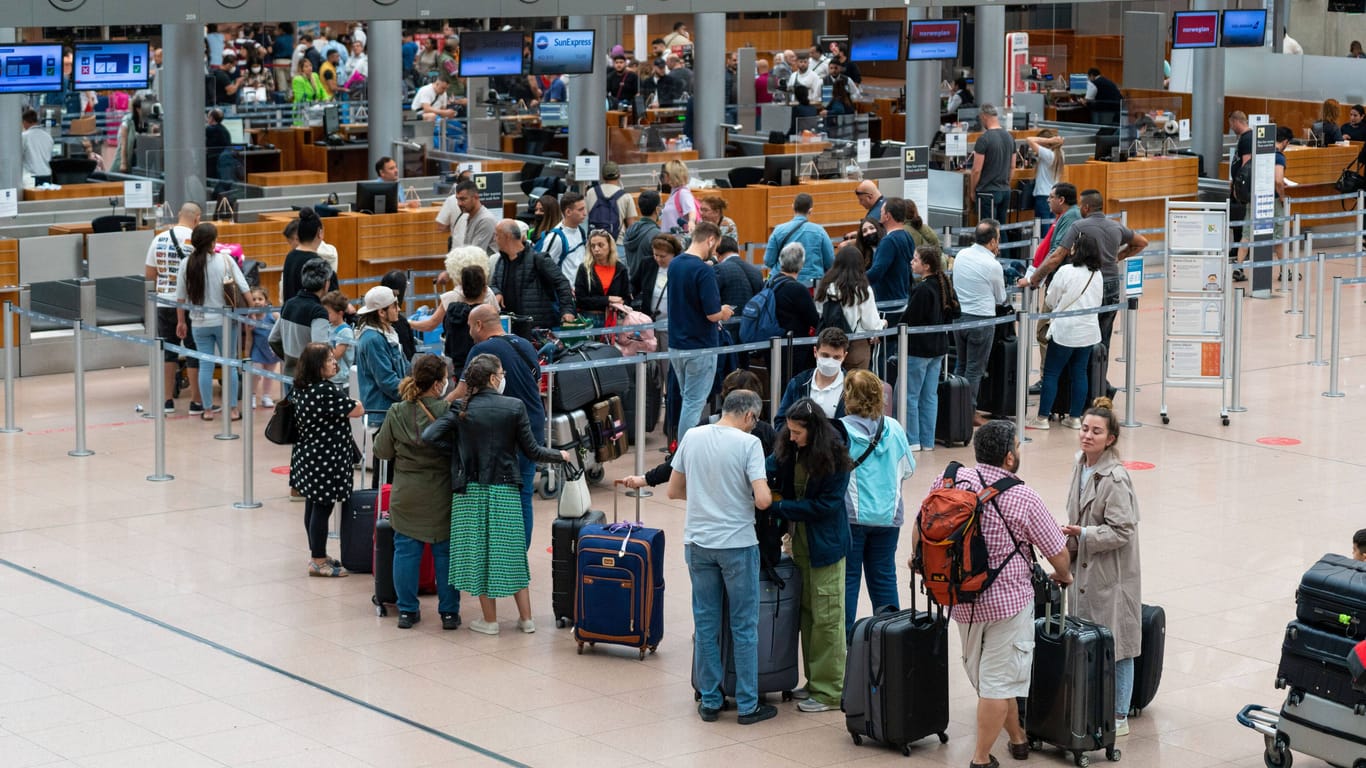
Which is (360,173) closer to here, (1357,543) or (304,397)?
(304,397)

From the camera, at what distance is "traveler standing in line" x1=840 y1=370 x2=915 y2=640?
24.8 feet

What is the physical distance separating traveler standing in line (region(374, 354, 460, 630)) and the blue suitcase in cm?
72

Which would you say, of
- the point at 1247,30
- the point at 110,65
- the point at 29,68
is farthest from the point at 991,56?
the point at 29,68

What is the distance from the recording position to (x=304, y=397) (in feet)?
30.5

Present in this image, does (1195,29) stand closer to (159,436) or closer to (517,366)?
(159,436)

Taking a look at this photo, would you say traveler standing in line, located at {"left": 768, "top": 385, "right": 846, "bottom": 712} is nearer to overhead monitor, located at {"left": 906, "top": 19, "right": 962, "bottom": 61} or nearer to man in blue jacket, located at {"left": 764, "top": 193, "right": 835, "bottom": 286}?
man in blue jacket, located at {"left": 764, "top": 193, "right": 835, "bottom": 286}

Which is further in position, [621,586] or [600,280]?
[600,280]

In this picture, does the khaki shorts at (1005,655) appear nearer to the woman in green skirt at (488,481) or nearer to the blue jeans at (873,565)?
the blue jeans at (873,565)

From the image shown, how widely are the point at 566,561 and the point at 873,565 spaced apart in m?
1.47

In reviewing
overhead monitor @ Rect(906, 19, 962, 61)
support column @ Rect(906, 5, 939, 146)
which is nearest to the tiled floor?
overhead monitor @ Rect(906, 19, 962, 61)

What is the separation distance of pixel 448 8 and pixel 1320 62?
13821mm

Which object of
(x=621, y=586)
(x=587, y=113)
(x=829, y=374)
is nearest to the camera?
(x=621, y=586)

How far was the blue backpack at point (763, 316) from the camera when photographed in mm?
11461

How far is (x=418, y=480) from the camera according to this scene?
333 inches
